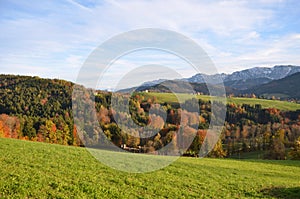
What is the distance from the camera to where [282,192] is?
23.5 meters

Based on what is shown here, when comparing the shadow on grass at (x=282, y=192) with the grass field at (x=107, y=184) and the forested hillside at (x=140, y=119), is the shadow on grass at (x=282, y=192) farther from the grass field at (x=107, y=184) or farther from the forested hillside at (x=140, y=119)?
the forested hillside at (x=140, y=119)

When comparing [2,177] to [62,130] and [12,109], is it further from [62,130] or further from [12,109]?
[12,109]

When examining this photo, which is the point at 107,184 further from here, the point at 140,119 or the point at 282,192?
the point at 140,119

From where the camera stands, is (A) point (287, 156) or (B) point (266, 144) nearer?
(A) point (287, 156)

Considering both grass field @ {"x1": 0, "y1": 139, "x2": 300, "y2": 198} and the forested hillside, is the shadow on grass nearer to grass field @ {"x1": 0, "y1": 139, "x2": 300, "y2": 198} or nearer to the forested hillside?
grass field @ {"x1": 0, "y1": 139, "x2": 300, "y2": 198}

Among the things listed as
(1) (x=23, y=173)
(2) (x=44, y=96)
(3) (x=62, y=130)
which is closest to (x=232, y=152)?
(3) (x=62, y=130)

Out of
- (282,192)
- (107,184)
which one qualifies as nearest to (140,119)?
(282,192)

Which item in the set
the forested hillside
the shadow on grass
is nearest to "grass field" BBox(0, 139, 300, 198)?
the shadow on grass

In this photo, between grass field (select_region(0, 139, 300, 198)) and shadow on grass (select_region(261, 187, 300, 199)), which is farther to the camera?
shadow on grass (select_region(261, 187, 300, 199))

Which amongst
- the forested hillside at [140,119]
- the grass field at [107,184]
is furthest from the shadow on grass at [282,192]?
the forested hillside at [140,119]

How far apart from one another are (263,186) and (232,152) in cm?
9374

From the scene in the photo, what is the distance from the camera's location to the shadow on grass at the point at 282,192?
870 inches

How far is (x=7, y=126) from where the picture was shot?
367 ft

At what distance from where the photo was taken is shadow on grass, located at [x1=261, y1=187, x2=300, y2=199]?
72.5 feet
